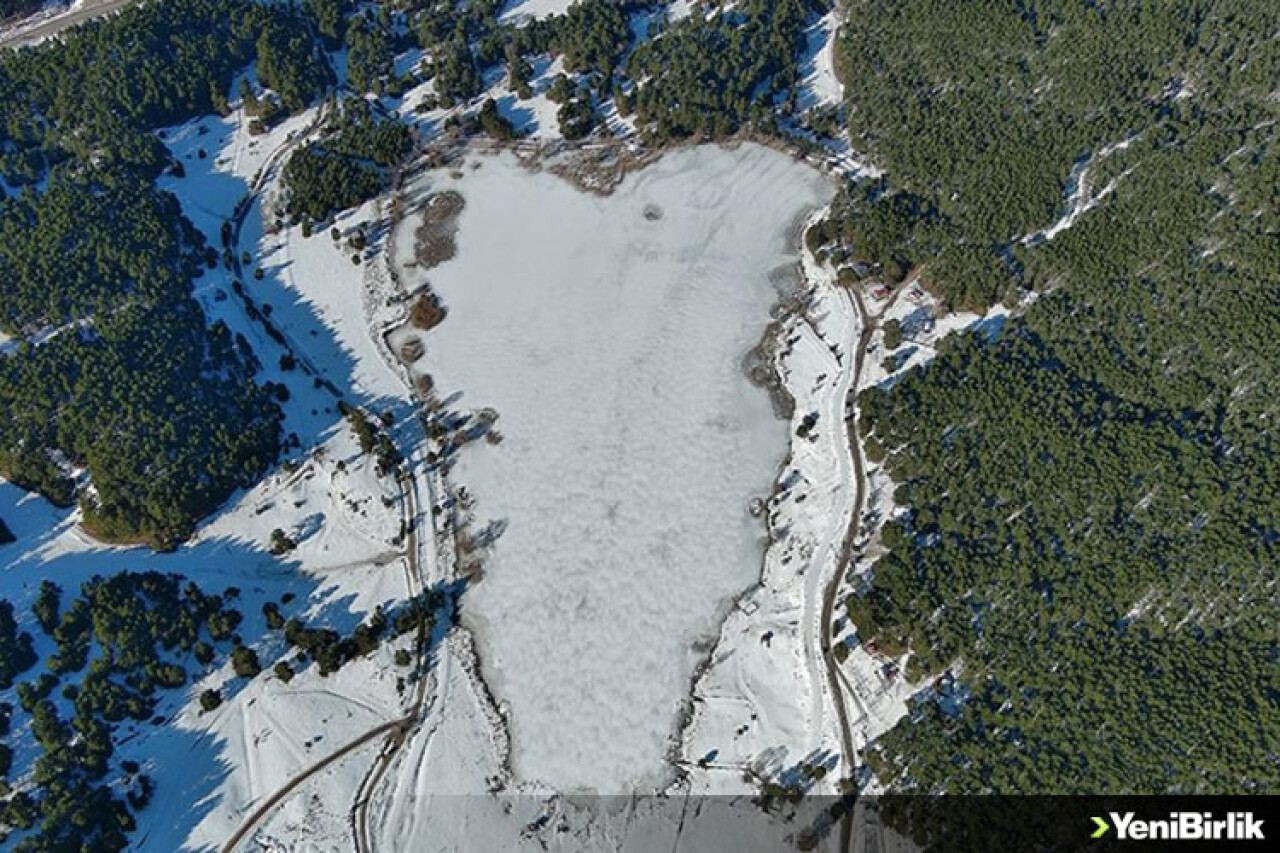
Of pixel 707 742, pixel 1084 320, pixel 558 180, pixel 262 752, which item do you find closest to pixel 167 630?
pixel 262 752

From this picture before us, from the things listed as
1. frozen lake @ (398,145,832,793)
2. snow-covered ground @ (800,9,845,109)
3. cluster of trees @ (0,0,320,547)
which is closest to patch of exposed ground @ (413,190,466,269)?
frozen lake @ (398,145,832,793)

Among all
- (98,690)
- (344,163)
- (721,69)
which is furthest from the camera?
(721,69)

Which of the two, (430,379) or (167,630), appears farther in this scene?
(430,379)

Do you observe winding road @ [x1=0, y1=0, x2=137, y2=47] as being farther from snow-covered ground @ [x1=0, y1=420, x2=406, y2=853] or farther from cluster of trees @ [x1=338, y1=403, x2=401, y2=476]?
cluster of trees @ [x1=338, y1=403, x2=401, y2=476]

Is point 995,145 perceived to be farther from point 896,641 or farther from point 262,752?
point 262,752

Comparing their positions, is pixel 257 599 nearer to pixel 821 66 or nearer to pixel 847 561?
pixel 847 561

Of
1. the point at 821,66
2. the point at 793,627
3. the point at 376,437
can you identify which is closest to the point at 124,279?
the point at 376,437

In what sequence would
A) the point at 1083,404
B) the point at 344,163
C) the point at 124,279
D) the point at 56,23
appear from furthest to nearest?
the point at 56,23 → the point at 344,163 → the point at 124,279 → the point at 1083,404
